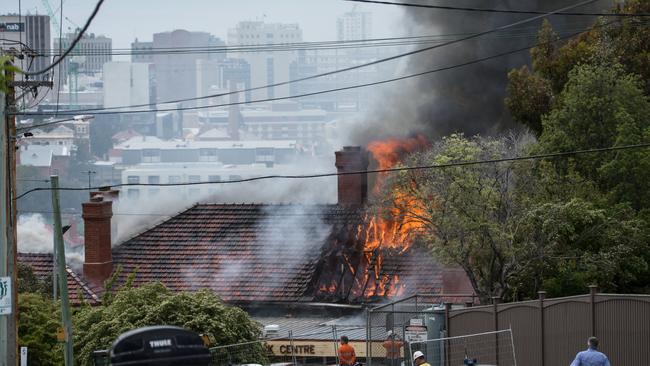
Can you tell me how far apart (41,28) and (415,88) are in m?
119

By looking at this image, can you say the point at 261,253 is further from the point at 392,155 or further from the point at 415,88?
the point at 415,88

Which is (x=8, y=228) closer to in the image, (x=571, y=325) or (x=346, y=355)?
(x=346, y=355)

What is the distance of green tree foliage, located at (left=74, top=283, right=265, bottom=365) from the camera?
2423cm

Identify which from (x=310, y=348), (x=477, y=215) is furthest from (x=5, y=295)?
(x=477, y=215)

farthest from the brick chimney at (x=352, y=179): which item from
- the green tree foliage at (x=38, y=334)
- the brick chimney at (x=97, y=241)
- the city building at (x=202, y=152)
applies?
the city building at (x=202, y=152)

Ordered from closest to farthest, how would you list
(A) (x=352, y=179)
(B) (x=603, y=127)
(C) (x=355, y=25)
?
(B) (x=603, y=127), (A) (x=352, y=179), (C) (x=355, y=25)

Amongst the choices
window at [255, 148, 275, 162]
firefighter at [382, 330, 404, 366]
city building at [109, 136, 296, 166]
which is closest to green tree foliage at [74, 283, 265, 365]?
firefighter at [382, 330, 404, 366]

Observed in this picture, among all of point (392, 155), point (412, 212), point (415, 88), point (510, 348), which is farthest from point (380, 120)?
point (510, 348)

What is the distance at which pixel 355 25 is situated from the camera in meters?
169

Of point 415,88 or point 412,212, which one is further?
point 415,88

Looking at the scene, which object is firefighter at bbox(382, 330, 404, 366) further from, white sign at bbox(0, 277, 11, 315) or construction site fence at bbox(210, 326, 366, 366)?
white sign at bbox(0, 277, 11, 315)

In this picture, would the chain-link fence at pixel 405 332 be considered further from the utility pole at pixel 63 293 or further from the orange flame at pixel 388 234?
the utility pole at pixel 63 293

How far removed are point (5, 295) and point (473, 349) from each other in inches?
305

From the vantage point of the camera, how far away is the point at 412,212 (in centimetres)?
2862
